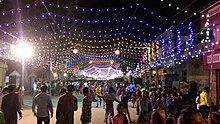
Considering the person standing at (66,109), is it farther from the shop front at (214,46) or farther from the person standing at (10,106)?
the shop front at (214,46)

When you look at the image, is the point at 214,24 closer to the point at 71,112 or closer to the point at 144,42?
the point at 71,112

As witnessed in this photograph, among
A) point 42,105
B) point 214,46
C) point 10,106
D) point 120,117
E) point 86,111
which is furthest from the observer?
point 214,46

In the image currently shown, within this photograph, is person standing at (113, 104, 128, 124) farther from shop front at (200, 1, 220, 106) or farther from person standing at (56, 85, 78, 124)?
shop front at (200, 1, 220, 106)

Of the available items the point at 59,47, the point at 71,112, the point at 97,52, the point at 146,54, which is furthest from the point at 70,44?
the point at 71,112

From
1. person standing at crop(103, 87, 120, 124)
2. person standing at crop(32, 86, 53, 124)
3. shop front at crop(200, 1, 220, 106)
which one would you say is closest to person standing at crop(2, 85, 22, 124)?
person standing at crop(32, 86, 53, 124)

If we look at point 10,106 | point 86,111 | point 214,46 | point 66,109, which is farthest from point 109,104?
Answer: point 214,46

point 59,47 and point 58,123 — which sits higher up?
point 59,47

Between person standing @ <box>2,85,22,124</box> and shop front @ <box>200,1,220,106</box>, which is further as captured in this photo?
shop front @ <box>200,1,220,106</box>

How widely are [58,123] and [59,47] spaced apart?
26.9 m

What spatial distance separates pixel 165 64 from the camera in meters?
37.9

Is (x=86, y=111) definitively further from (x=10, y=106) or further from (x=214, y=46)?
(x=214, y=46)

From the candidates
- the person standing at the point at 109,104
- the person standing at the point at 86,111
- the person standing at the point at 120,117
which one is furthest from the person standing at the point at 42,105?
the person standing at the point at 109,104

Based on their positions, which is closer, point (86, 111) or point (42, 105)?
point (42, 105)

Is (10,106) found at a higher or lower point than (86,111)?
higher
